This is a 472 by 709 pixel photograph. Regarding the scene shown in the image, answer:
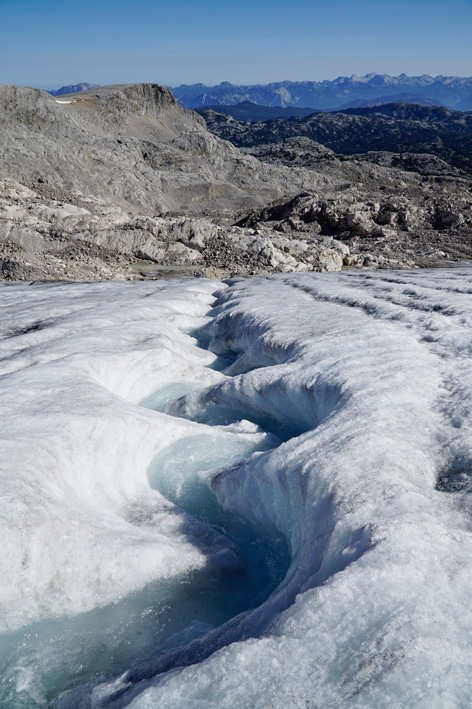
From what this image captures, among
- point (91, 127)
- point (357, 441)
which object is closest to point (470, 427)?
point (357, 441)

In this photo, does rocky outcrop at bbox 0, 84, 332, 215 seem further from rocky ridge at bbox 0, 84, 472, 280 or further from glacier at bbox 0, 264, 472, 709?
glacier at bbox 0, 264, 472, 709

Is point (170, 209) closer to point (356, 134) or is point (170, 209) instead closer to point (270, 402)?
point (270, 402)

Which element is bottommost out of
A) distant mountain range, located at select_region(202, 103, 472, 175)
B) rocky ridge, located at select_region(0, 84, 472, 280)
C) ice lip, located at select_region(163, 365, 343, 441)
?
ice lip, located at select_region(163, 365, 343, 441)

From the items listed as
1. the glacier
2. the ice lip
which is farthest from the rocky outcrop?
the glacier

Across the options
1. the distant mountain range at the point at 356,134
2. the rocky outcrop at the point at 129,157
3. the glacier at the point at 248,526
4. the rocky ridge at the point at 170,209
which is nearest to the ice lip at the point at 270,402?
the glacier at the point at 248,526

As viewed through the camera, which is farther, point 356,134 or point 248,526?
point 356,134

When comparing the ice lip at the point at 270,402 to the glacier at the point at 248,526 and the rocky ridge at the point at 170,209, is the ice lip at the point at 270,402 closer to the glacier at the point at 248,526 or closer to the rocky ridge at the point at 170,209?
the glacier at the point at 248,526

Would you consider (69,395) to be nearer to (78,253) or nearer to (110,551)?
(110,551)

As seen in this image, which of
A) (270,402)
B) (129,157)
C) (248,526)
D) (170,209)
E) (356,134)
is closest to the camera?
(248,526)

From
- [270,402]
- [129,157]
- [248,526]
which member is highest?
[129,157]

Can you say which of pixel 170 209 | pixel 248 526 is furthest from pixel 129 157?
pixel 248 526
